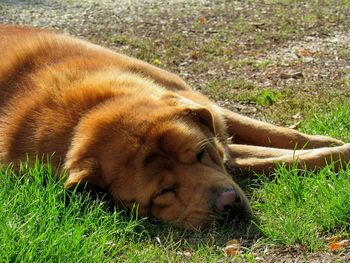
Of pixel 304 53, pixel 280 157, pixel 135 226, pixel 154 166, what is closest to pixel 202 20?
pixel 304 53

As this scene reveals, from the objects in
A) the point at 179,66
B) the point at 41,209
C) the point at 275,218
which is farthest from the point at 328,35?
the point at 41,209

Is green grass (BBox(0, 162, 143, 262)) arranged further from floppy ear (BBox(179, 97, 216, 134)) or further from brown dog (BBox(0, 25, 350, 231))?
floppy ear (BBox(179, 97, 216, 134))

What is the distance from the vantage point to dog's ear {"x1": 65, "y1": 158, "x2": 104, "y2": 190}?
4383 mm

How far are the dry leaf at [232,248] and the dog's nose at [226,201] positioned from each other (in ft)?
0.68

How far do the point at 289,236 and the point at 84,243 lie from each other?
1104 mm

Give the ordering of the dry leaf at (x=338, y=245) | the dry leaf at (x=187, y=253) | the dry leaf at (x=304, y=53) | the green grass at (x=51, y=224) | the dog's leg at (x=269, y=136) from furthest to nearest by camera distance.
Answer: the dry leaf at (x=304, y=53)
the dog's leg at (x=269, y=136)
the dry leaf at (x=187, y=253)
the dry leaf at (x=338, y=245)
the green grass at (x=51, y=224)

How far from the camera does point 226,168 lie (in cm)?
511

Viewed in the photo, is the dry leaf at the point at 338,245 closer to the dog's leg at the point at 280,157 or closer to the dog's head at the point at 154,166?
the dog's head at the point at 154,166

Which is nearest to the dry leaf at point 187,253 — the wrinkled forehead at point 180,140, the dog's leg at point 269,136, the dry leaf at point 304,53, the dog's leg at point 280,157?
the wrinkled forehead at point 180,140

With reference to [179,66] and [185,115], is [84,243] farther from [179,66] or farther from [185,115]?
[179,66]

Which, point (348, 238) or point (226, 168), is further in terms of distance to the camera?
point (226, 168)

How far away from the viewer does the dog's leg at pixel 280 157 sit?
491cm

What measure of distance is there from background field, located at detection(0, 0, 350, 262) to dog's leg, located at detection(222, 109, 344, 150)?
1.22ft

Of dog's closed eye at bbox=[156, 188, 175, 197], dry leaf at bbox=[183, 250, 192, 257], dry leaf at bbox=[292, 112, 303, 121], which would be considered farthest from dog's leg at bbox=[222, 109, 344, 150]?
dry leaf at bbox=[183, 250, 192, 257]
